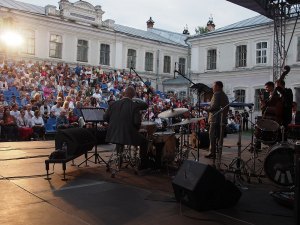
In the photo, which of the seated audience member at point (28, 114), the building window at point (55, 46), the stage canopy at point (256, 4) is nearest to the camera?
the stage canopy at point (256, 4)

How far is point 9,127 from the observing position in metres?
13.1

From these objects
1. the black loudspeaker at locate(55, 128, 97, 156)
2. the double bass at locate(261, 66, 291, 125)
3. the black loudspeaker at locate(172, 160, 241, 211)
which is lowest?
the black loudspeaker at locate(172, 160, 241, 211)

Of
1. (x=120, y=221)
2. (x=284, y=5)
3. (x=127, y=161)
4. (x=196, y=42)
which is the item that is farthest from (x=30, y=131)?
(x=196, y=42)

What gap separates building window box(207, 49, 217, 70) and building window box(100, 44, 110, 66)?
889 cm

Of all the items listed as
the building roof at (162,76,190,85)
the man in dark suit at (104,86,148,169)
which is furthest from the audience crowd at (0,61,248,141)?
the building roof at (162,76,190,85)

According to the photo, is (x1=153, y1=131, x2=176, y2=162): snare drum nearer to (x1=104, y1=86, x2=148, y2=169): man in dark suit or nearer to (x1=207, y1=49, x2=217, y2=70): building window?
(x1=104, y1=86, x2=148, y2=169): man in dark suit

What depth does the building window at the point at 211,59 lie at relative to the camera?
30.1 m

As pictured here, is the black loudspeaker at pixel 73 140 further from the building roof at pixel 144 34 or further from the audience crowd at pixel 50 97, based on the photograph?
the building roof at pixel 144 34

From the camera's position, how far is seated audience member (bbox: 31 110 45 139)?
13.7 metres

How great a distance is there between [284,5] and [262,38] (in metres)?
12.3

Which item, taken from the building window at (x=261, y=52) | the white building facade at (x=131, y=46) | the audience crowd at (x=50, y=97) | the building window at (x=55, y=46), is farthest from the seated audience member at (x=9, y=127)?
the building window at (x=261, y=52)

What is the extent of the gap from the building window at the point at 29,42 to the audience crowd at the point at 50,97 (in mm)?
3604

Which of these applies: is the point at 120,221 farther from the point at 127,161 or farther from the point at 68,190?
the point at 127,161

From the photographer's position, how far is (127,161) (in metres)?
7.60
